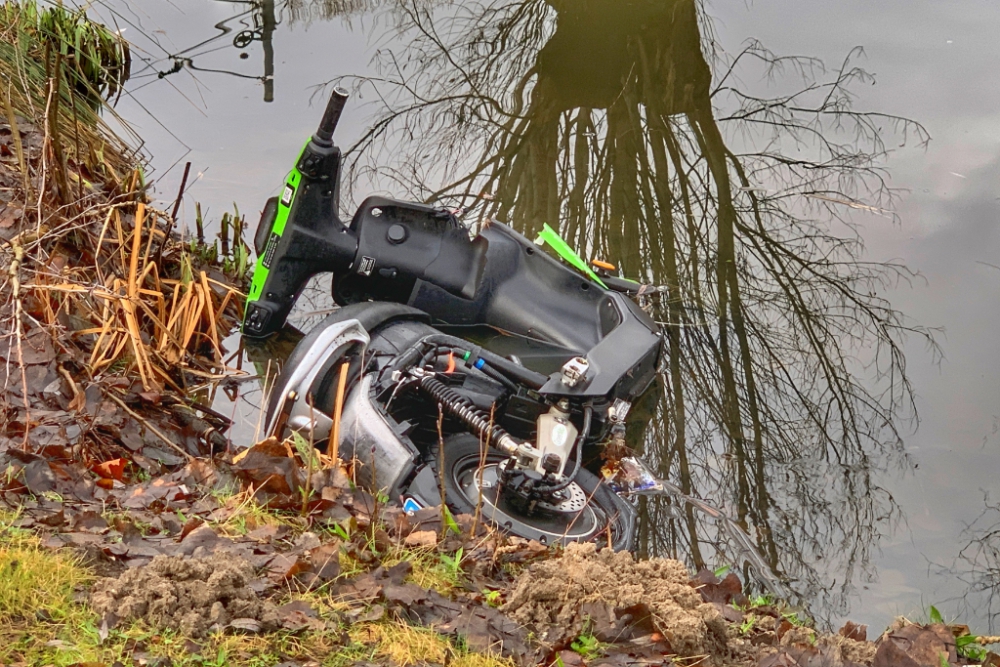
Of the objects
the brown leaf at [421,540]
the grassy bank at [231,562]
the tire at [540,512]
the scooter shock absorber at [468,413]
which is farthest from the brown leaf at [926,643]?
the scooter shock absorber at [468,413]

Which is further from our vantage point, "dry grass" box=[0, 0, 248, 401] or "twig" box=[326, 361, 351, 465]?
"dry grass" box=[0, 0, 248, 401]

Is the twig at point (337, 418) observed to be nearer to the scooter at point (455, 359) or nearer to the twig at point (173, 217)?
the scooter at point (455, 359)

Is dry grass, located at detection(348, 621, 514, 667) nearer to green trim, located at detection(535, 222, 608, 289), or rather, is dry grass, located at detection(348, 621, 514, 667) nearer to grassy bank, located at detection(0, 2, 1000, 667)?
grassy bank, located at detection(0, 2, 1000, 667)

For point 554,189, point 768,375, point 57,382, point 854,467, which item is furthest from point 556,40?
point 57,382

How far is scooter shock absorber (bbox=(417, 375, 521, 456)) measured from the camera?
441 centimetres

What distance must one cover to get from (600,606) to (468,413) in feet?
5.19

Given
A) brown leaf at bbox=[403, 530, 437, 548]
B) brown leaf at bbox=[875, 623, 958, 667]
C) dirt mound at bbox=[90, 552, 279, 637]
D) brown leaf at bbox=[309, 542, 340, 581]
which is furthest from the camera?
Result: brown leaf at bbox=[403, 530, 437, 548]

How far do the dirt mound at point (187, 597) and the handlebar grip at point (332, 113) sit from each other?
3247mm

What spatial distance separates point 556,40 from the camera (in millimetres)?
9258

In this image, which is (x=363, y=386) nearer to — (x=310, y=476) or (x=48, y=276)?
(x=310, y=476)

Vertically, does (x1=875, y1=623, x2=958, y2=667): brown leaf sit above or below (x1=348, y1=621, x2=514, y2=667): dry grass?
above

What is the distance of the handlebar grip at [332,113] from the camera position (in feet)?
17.9

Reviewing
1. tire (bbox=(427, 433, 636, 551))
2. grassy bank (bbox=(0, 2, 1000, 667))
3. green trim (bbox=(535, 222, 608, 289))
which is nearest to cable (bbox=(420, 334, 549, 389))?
tire (bbox=(427, 433, 636, 551))

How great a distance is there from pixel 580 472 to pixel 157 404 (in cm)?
235
